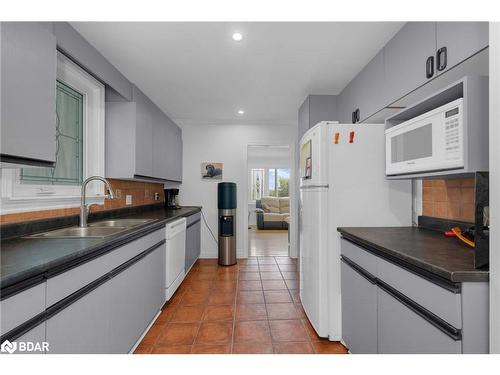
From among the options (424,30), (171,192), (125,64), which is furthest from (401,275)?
(171,192)

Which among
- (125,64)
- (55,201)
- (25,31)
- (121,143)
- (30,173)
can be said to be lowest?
(55,201)

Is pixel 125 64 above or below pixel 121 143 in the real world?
above

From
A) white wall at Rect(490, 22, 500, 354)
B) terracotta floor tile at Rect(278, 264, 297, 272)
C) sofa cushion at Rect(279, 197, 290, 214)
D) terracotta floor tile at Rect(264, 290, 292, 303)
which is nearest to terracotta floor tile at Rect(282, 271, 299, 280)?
terracotta floor tile at Rect(278, 264, 297, 272)

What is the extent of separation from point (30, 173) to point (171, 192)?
2.27 m

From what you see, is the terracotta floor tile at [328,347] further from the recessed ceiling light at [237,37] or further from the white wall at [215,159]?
A: the white wall at [215,159]

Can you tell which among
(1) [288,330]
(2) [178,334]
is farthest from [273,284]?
(2) [178,334]

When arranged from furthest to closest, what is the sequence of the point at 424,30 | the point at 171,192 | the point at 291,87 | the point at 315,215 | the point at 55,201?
the point at 171,192 < the point at 291,87 < the point at 315,215 < the point at 55,201 < the point at 424,30

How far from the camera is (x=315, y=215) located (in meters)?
2.04

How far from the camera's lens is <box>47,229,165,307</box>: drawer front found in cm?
105

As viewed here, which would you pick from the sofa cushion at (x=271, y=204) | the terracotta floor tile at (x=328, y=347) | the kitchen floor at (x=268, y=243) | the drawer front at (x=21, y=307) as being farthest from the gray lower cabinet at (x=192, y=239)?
the sofa cushion at (x=271, y=204)

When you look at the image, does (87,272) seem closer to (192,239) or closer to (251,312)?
(251,312)

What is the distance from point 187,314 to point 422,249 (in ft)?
6.73

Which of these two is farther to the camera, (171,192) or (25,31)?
(171,192)
